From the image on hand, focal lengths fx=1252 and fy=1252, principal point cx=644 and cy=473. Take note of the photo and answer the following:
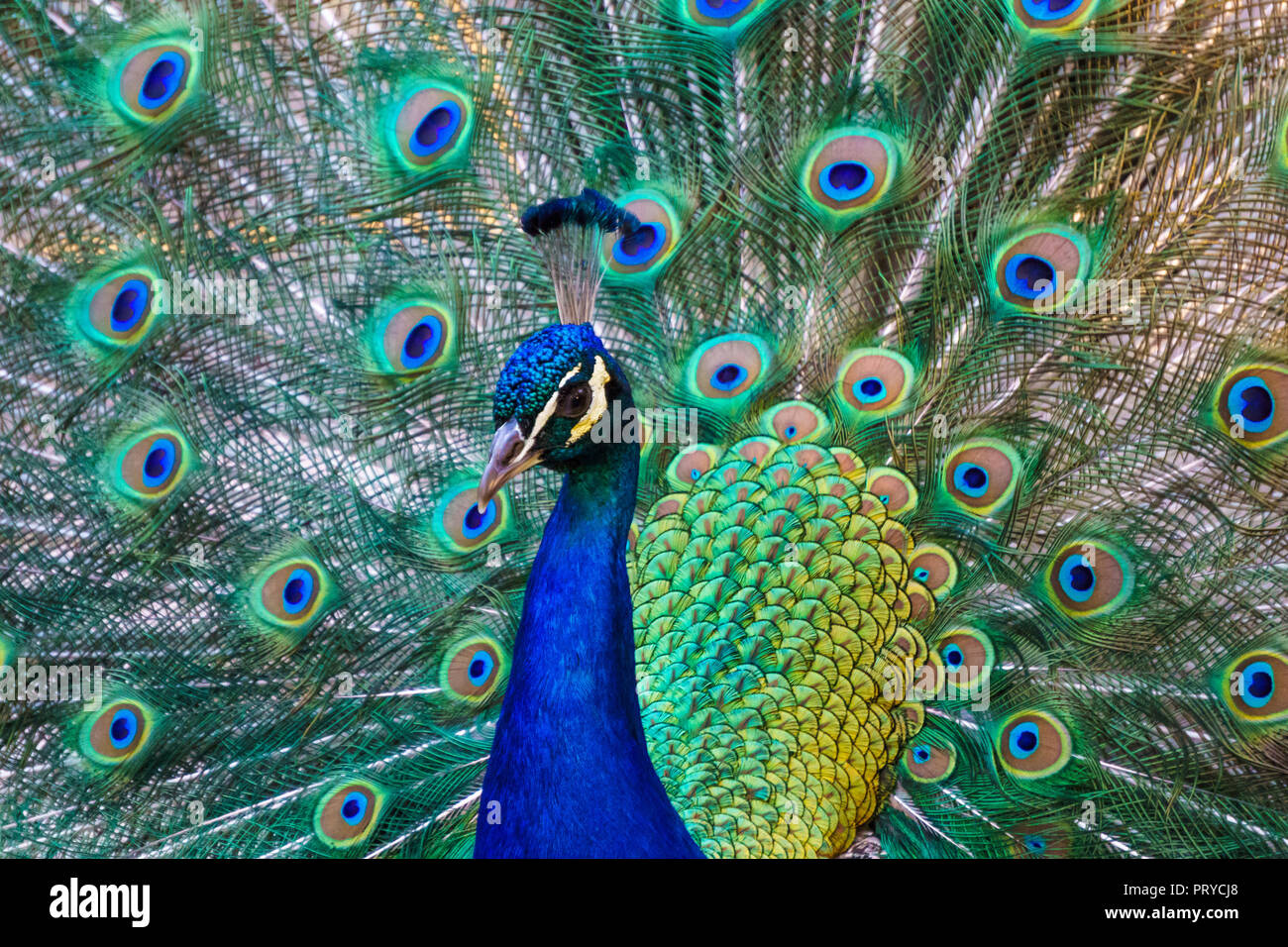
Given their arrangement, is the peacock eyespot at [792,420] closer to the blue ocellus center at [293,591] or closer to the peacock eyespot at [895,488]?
the peacock eyespot at [895,488]

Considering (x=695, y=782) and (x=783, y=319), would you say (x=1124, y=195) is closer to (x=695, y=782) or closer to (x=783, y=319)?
(x=783, y=319)

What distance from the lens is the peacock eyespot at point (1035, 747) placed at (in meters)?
2.22

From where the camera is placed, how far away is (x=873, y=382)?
90.4 inches

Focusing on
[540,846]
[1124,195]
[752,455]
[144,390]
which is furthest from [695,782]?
[1124,195]

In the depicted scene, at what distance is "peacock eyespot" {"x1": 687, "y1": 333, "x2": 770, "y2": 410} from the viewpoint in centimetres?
230

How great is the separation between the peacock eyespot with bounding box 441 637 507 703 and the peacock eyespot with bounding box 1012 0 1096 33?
139cm

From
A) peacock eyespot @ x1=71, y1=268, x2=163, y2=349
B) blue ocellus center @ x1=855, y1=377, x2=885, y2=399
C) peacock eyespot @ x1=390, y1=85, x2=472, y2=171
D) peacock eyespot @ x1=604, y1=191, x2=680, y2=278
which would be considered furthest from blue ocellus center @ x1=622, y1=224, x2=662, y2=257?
peacock eyespot @ x1=71, y1=268, x2=163, y2=349

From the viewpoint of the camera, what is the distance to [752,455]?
2.25m

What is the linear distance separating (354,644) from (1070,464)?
50.9 inches

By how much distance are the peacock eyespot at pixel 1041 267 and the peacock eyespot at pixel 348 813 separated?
1394 millimetres

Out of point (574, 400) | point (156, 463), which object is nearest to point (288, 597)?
point (156, 463)

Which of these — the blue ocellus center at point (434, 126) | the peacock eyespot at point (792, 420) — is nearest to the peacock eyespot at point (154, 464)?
the blue ocellus center at point (434, 126)

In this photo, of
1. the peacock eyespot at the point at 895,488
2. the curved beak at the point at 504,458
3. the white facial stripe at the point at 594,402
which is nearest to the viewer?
the curved beak at the point at 504,458

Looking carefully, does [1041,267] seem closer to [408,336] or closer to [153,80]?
[408,336]
